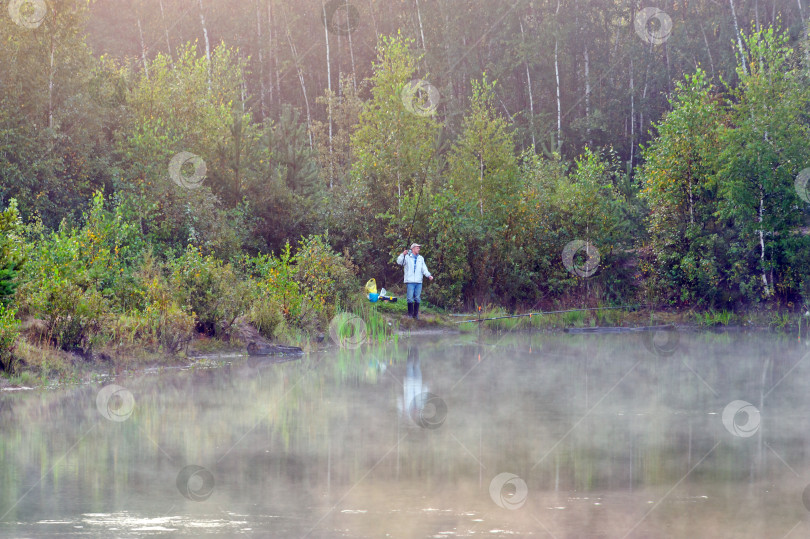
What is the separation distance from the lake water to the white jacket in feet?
30.1

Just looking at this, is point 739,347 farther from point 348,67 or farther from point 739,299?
point 348,67

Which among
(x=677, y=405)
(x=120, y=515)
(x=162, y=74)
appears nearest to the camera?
(x=120, y=515)

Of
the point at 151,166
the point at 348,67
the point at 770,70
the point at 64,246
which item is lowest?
the point at 64,246

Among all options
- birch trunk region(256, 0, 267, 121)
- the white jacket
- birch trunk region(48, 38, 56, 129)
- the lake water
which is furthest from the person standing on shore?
Result: birch trunk region(256, 0, 267, 121)

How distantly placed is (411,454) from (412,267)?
17.5 meters

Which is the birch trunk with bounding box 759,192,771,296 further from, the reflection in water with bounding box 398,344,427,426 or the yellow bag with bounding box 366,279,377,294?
the reflection in water with bounding box 398,344,427,426

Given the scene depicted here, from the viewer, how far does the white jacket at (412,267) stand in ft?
92.0

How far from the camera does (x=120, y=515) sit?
8.09 metres

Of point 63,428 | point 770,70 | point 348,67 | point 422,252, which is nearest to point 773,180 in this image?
point 770,70

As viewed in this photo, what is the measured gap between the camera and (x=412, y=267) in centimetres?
2812

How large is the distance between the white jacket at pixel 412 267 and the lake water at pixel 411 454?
30.1 ft

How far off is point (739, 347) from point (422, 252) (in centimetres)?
1177

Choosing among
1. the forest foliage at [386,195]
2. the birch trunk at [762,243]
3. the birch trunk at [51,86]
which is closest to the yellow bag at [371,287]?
the forest foliage at [386,195]

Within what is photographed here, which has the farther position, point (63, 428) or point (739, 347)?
point (739, 347)
